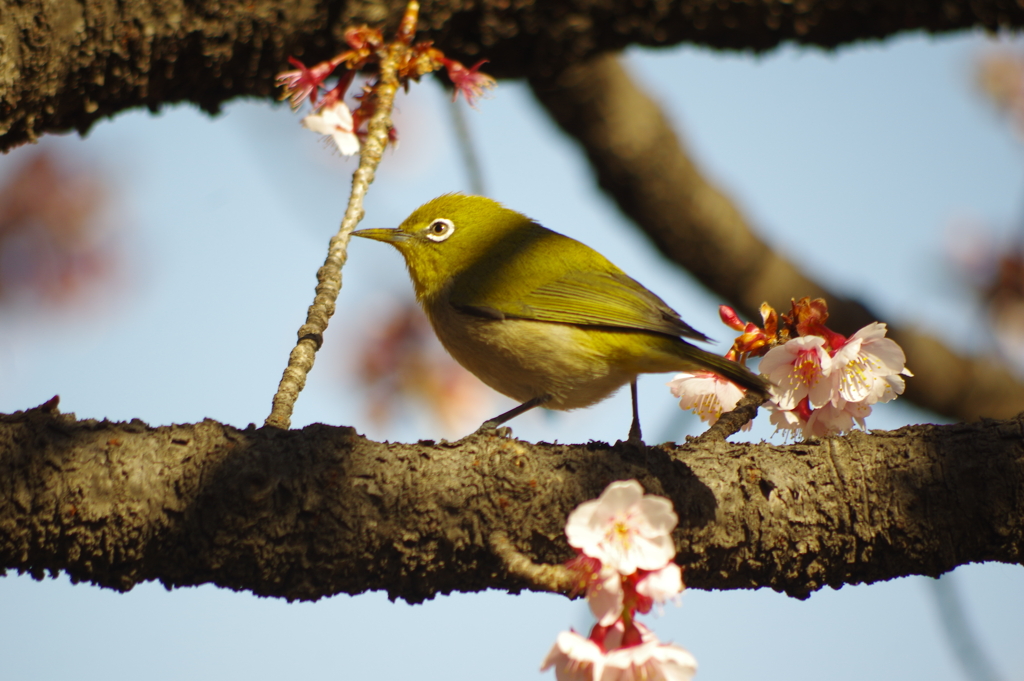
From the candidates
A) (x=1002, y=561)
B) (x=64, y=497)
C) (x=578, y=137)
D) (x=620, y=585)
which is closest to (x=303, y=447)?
(x=64, y=497)

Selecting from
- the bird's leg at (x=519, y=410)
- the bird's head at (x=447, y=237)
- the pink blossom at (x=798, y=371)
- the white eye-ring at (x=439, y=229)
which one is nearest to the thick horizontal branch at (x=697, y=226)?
the bird's head at (x=447, y=237)

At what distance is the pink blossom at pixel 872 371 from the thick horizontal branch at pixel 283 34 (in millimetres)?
2034

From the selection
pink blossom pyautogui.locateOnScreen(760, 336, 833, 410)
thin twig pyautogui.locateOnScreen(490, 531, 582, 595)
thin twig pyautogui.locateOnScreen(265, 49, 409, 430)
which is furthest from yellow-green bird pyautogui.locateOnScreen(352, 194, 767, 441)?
thin twig pyautogui.locateOnScreen(490, 531, 582, 595)

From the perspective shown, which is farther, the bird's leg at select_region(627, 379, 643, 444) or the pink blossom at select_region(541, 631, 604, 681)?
the bird's leg at select_region(627, 379, 643, 444)

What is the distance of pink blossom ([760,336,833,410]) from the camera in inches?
117

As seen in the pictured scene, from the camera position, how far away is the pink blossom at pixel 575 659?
2012 mm

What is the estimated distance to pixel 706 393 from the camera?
3529mm

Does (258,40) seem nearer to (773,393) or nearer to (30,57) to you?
(30,57)

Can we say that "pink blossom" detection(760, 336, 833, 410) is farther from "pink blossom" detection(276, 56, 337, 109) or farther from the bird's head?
"pink blossom" detection(276, 56, 337, 109)

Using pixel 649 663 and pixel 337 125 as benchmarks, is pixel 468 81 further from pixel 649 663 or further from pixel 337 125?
pixel 649 663

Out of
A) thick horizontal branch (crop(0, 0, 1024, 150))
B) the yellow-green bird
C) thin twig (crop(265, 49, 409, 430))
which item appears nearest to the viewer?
thin twig (crop(265, 49, 409, 430))

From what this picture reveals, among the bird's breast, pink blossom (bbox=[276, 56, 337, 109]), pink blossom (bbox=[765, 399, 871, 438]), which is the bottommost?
the bird's breast

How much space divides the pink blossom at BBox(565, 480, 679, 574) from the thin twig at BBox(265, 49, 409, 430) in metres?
1.17

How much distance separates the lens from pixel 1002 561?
284 cm
